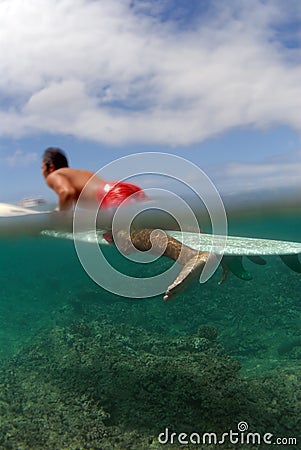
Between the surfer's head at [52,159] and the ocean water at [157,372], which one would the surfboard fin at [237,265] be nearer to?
the ocean water at [157,372]

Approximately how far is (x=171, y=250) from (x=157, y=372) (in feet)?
14.0

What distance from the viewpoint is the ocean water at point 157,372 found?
22.7 feet

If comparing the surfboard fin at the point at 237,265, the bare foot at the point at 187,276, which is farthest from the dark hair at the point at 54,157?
the surfboard fin at the point at 237,265

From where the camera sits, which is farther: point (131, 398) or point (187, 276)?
point (131, 398)

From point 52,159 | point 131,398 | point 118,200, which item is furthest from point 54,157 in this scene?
point 131,398

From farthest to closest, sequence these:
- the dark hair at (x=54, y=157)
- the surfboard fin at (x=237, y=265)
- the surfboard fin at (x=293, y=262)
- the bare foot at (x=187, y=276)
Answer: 1. the surfboard fin at (x=237, y=265)
2. the surfboard fin at (x=293, y=262)
3. the bare foot at (x=187, y=276)
4. the dark hair at (x=54, y=157)

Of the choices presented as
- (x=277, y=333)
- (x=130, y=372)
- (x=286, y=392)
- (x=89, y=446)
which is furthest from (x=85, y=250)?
(x=277, y=333)

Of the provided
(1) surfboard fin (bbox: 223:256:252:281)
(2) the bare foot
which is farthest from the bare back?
(1) surfboard fin (bbox: 223:256:252:281)

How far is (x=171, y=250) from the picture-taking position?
605 centimetres

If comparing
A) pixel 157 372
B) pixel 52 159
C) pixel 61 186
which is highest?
pixel 52 159

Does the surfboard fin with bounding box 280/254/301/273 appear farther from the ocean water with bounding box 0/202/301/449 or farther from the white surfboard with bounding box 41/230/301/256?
the ocean water with bounding box 0/202/301/449

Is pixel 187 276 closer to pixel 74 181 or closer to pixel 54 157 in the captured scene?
pixel 74 181

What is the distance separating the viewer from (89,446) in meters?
6.53

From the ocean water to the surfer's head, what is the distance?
5.26 meters
